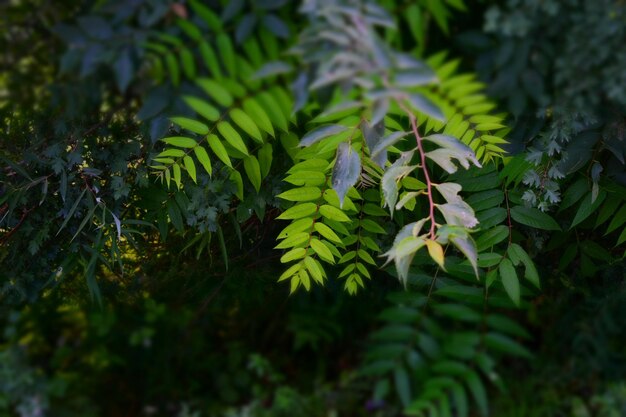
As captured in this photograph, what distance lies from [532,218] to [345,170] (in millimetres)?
587

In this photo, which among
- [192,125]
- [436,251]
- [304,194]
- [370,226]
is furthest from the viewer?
[370,226]

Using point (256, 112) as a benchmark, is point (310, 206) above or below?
below

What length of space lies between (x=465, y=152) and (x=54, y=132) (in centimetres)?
87

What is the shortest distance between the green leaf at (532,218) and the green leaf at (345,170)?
21.4 inches

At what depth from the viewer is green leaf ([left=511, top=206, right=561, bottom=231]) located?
124cm

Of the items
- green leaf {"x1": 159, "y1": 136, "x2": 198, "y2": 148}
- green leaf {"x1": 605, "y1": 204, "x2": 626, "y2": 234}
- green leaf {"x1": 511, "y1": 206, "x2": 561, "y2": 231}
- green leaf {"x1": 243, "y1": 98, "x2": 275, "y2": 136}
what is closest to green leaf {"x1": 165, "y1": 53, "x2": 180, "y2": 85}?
green leaf {"x1": 243, "y1": 98, "x2": 275, "y2": 136}

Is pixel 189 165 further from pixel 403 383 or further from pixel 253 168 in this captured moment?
pixel 403 383

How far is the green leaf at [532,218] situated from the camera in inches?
49.0

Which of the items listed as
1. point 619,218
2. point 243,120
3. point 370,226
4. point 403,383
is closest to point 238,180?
point 370,226

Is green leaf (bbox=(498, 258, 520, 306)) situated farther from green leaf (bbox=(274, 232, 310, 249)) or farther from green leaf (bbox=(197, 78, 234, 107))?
green leaf (bbox=(197, 78, 234, 107))

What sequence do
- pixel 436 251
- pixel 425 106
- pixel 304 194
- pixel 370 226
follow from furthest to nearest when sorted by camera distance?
pixel 370 226 → pixel 304 194 → pixel 436 251 → pixel 425 106

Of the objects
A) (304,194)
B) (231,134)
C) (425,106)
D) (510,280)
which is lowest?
(510,280)

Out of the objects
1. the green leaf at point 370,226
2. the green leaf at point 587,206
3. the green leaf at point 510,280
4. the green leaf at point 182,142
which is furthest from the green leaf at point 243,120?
the green leaf at point 587,206

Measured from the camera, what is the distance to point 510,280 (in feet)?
3.86
